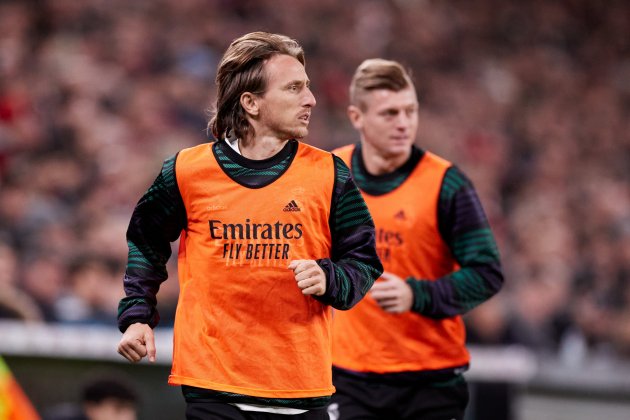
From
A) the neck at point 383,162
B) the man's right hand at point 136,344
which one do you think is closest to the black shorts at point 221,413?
the man's right hand at point 136,344

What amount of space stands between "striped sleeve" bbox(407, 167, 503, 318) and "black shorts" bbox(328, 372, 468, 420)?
0.36 m

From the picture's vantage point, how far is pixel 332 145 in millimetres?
11867

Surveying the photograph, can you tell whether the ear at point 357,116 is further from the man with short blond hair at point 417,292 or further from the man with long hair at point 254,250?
the man with long hair at point 254,250

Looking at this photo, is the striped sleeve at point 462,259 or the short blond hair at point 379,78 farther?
the short blond hair at point 379,78

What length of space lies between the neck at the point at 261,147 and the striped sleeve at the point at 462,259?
1.10m

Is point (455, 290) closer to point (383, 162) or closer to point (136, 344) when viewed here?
point (383, 162)

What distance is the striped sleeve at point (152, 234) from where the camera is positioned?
3.98 metres

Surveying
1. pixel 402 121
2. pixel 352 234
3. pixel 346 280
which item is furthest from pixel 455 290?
pixel 346 280

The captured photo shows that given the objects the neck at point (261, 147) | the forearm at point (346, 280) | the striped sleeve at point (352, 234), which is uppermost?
the neck at point (261, 147)

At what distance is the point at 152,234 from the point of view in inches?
159

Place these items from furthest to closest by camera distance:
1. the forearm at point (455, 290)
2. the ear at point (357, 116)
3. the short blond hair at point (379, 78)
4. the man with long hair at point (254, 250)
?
1. the ear at point (357, 116)
2. the short blond hair at point (379, 78)
3. the forearm at point (455, 290)
4. the man with long hair at point (254, 250)

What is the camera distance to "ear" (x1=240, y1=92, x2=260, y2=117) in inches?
159

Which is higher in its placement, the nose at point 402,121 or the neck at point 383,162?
the nose at point 402,121

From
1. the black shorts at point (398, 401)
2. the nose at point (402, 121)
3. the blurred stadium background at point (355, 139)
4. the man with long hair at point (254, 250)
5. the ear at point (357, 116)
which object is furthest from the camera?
the blurred stadium background at point (355, 139)
